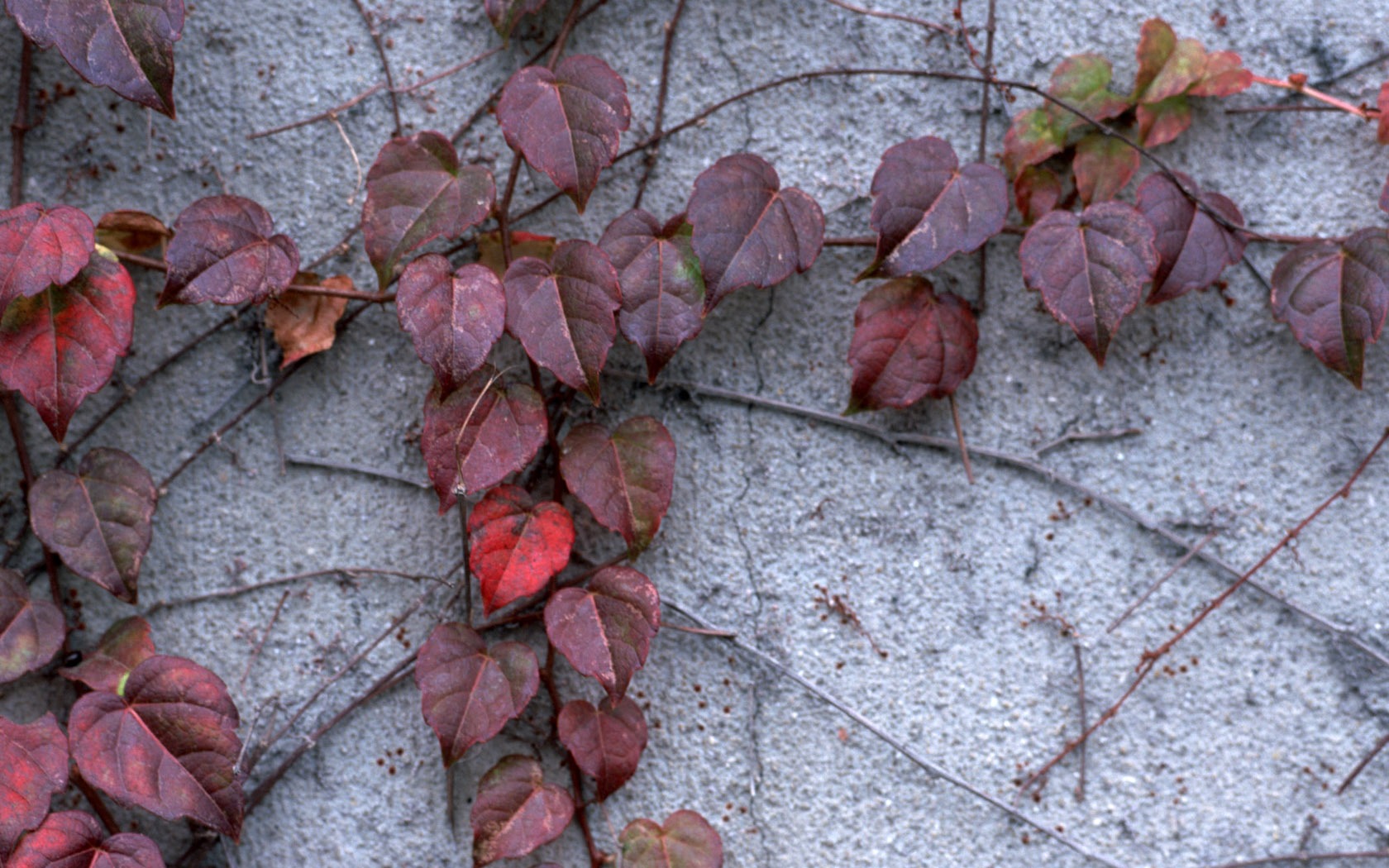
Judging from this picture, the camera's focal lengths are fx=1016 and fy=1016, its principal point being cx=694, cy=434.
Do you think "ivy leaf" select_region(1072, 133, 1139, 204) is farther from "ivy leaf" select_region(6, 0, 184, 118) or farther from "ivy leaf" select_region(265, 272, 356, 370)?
"ivy leaf" select_region(6, 0, 184, 118)

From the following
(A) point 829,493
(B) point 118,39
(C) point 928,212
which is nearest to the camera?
(B) point 118,39

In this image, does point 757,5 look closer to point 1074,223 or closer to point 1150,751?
point 1074,223

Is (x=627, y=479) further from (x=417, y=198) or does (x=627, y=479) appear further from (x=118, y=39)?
(x=118, y=39)

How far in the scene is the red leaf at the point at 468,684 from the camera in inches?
48.9

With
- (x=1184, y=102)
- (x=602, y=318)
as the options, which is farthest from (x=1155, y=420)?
(x=602, y=318)

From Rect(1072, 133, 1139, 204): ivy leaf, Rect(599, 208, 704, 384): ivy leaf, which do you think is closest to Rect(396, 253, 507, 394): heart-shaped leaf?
Rect(599, 208, 704, 384): ivy leaf

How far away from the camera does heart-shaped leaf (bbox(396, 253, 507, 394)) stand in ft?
3.88

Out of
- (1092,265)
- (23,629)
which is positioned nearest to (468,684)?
(23,629)

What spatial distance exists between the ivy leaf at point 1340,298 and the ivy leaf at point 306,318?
1.22m

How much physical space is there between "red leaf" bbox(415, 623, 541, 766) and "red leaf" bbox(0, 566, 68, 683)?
46cm

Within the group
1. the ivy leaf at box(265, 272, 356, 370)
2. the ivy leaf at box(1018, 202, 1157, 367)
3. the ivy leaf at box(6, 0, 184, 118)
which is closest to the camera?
the ivy leaf at box(6, 0, 184, 118)

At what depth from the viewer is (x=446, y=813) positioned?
1.36m

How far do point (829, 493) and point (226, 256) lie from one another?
817mm

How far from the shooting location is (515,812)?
4.21 feet
